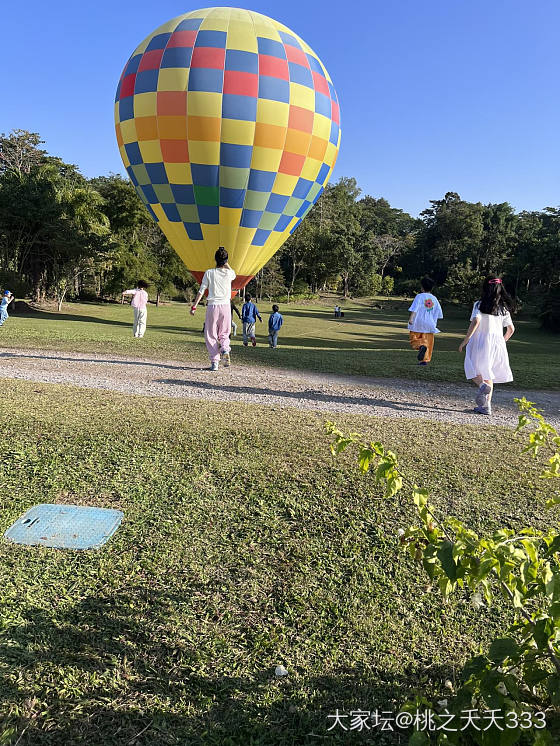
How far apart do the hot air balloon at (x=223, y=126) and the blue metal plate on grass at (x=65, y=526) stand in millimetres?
11781

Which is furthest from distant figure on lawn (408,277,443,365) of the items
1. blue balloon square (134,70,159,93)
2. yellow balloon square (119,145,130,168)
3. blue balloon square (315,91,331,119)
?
yellow balloon square (119,145,130,168)

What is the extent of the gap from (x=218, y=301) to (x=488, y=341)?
174 inches

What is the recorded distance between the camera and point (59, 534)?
3637 mm

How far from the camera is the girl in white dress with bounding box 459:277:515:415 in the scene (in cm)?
721

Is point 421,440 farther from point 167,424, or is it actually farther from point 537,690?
point 537,690

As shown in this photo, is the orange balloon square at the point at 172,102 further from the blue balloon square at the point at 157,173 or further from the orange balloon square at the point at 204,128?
the blue balloon square at the point at 157,173

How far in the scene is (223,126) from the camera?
43.5 ft

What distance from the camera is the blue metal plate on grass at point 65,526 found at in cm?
356

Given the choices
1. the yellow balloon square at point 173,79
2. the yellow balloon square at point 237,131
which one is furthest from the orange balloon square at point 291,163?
the yellow balloon square at point 173,79

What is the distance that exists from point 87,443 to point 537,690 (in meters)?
4.23

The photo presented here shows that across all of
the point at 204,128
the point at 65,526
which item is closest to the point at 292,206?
the point at 204,128

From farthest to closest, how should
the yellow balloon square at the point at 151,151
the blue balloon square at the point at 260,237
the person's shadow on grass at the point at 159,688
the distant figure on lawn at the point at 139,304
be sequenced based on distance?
the blue balloon square at the point at 260,237 < the yellow balloon square at the point at 151,151 < the distant figure on lawn at the point at 139,304 < the person's shadow on grass at the point at 159,688

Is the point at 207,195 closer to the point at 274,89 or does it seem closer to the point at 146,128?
→ the point at 146,128

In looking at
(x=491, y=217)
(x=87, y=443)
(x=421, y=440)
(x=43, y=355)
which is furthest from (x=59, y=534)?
(x=491, y=217)
